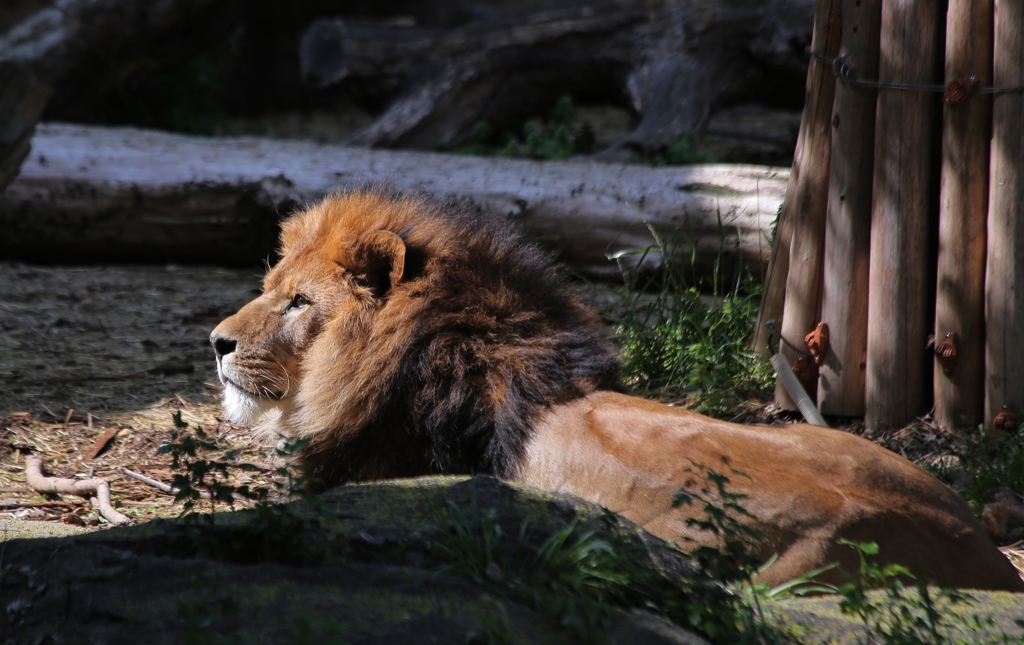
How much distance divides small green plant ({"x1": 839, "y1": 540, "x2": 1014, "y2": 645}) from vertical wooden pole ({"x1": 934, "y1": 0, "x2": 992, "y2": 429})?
5.80 feet

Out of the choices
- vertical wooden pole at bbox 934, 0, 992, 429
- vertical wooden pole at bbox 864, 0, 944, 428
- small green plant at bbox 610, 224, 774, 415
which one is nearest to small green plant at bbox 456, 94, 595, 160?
small green plant at bbox 610, 224, 774, 415

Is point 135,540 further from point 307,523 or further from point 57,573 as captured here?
point 307,523

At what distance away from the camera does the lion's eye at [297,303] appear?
3.30 meters

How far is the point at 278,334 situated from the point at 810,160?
230cm

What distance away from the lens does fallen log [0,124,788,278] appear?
6027 mm

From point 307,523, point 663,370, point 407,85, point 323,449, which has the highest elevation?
point 407,85

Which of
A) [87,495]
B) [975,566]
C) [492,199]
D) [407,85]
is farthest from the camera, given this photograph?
[407,85]

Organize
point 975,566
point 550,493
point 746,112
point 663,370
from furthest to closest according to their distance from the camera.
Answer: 1. point 746,112
2. point 663,370
3. point 975,566
4. point 550,493

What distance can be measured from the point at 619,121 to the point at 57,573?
1194 cm

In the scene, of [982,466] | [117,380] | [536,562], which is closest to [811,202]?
[982,466]

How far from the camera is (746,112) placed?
11.9 meters

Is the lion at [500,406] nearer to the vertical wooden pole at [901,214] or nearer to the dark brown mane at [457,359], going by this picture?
the dark brown mane at [457,359]

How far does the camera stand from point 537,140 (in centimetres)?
888

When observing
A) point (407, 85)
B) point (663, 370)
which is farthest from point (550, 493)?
point (407, 85)
